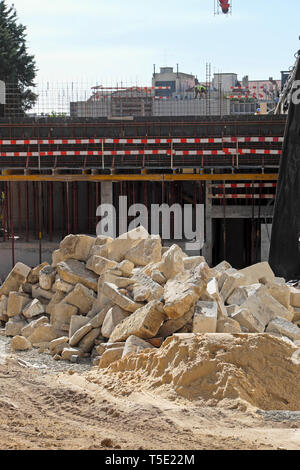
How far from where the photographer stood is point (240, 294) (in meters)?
11.2

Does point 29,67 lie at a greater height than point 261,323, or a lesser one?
greater

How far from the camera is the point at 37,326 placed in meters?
11.8

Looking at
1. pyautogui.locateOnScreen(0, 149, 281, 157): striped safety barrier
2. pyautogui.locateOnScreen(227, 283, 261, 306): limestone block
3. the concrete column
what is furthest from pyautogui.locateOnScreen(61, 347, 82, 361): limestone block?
pyautogui.locateOnScreen(0, 149, 281, 157): striped safety barrier

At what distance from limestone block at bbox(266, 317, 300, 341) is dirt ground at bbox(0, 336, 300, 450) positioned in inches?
125

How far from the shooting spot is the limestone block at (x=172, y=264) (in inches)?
440

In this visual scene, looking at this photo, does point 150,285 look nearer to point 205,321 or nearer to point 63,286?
point 205,321

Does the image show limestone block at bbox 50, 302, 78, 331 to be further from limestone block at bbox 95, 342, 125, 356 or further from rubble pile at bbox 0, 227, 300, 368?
limestone block at bbox 95, 342, 125, 356

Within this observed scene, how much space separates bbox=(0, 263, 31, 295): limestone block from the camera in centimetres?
1316

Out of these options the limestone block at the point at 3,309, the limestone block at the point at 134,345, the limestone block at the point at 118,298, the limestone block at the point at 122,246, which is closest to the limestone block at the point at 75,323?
the limestone block at the point at 118,298

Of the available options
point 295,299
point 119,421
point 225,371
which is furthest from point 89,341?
point 119,421
